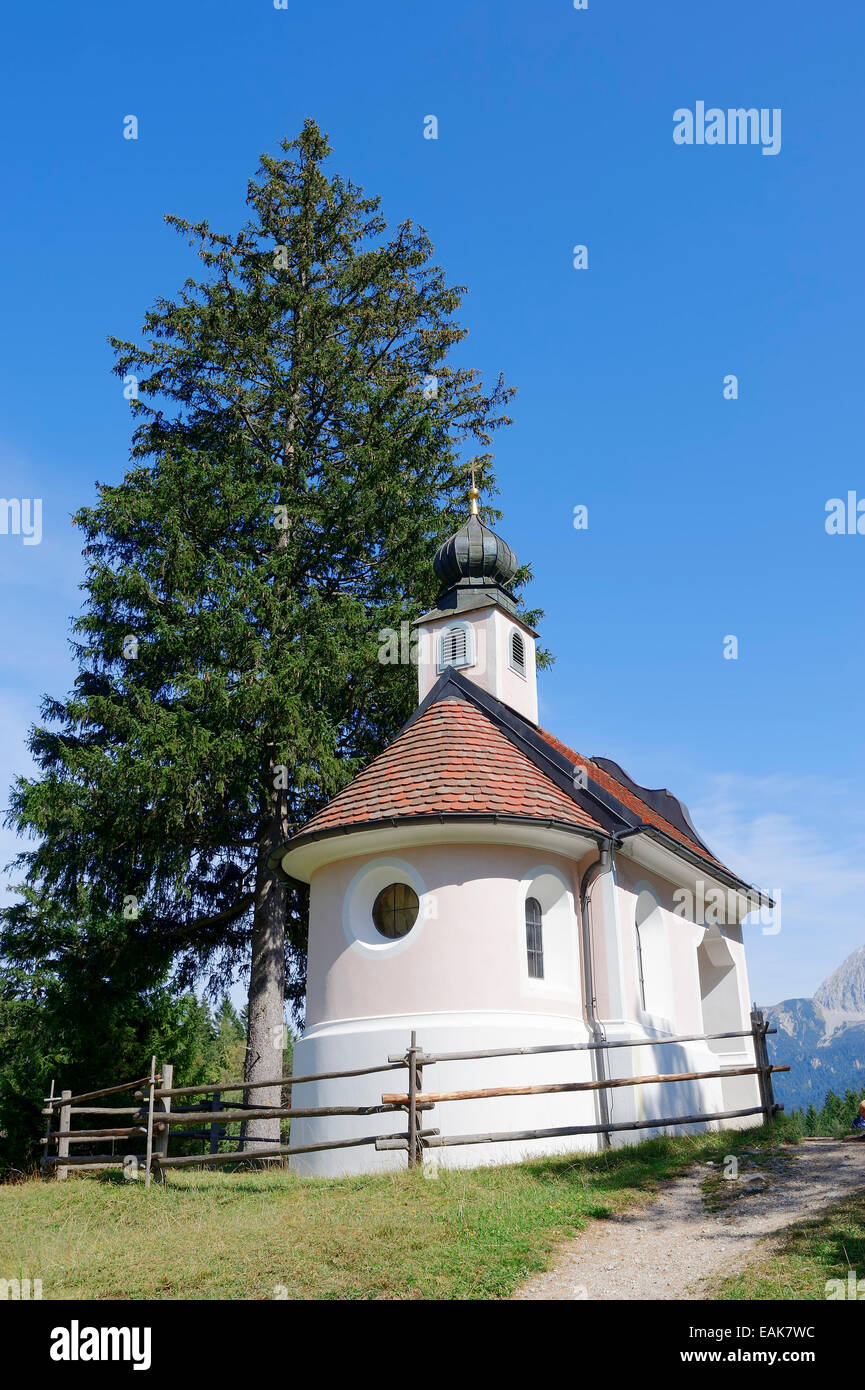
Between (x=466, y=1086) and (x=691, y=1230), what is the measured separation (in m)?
4.23

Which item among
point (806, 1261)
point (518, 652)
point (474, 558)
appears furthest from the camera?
point (474, 558)

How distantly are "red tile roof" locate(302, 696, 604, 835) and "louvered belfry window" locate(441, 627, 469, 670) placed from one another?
2.33 metres

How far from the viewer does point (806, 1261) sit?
760 cm

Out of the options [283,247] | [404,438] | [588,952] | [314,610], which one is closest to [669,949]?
[588,952]

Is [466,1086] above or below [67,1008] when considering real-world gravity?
below

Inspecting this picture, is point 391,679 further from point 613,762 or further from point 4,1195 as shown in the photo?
point 4,1195

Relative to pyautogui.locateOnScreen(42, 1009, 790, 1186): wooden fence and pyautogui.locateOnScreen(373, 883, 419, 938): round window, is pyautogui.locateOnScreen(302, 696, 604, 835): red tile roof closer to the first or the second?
pyautogui.locateOnScreen(373, 883, 419, 938): round window

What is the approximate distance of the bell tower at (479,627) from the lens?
18.9m

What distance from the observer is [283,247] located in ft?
79.6

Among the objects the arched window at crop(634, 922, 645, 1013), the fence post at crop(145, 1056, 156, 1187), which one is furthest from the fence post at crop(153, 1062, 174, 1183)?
the arched window at crop(634, 922, 645, 1013)

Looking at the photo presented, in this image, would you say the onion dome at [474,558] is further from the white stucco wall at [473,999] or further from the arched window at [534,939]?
the arched window at [534,939]

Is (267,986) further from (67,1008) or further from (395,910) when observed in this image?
(395,910)

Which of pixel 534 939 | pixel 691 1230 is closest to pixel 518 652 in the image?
pixel 534 939
